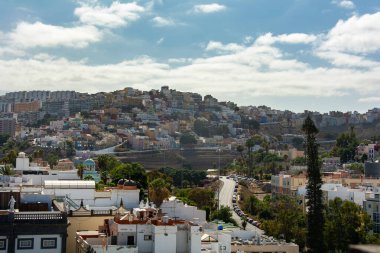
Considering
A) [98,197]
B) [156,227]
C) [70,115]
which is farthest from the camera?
[70,115]

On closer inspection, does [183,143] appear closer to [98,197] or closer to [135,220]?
[98,197]

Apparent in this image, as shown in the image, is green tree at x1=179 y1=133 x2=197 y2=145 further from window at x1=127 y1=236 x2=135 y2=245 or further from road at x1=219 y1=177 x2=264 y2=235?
window at x1=127 y1=236 x2=135 y2=245

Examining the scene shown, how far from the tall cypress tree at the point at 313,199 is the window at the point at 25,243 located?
759 inches

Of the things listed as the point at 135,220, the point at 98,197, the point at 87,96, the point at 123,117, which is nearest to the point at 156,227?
the point at 135,220

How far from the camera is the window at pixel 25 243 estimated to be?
1855cm

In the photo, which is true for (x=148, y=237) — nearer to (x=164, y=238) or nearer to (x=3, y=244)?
(x=164, y=238)

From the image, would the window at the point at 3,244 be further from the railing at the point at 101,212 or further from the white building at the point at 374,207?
the white building at the point at 374,207

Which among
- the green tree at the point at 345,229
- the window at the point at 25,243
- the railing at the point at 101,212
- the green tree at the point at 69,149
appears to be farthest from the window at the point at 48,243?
the green tree at the point at 69,149

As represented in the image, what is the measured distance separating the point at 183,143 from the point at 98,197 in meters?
101

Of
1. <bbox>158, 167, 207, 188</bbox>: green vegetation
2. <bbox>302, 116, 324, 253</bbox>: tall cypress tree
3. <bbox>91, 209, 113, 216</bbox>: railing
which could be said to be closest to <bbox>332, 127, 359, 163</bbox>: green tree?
<bbox>158, 167, 207, 188</bbox>: green vegetation

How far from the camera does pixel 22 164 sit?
50375 mm

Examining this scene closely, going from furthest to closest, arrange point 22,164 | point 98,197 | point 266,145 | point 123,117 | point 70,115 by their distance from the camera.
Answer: point 70,115 → point 123,117 → point 266,145 → point 22,164 → point 98,197

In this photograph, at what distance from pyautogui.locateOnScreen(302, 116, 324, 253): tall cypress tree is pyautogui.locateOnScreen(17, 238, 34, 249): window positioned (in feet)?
63.2

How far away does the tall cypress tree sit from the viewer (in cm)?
3334
